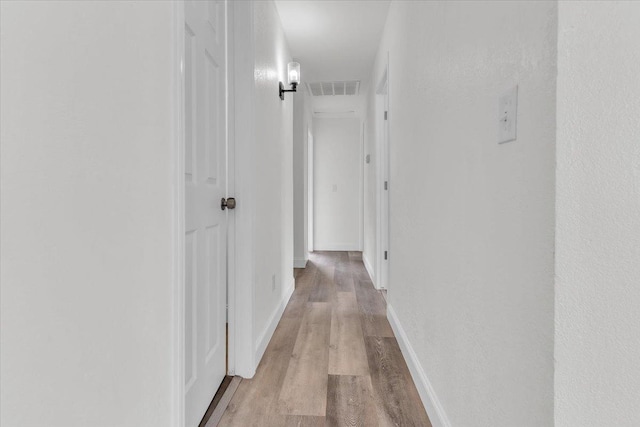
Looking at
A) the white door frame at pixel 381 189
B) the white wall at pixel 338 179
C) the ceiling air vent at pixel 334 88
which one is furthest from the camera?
the white wall at pixel 338 179

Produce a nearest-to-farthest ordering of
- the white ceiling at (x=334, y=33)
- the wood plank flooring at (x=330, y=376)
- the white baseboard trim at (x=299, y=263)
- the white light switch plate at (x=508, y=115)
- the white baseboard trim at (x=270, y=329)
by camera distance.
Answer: the white light switch plate at (x=508, y=115) → the wood plank flooring at (x=330, y=376) → the white baseboard trim at (x=270, y=329) → the white ceiling at (x=334, y=33) → the white baseboard trim at (x=299, y=263)

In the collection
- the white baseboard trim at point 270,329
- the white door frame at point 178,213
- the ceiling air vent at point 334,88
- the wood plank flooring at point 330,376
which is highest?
the ceiling air vent at point 334,88

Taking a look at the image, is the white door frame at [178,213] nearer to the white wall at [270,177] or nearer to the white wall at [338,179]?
the white wall at [270,177]

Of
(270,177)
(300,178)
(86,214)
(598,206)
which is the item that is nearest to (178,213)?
(86,214)

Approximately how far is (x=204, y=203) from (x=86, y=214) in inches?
30.2

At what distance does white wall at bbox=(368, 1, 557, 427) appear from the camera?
2.46 feet

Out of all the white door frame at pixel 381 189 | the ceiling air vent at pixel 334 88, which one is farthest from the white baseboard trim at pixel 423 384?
the ceiling air vent at pixel 334 88

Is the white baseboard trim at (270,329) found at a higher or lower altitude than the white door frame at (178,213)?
lower

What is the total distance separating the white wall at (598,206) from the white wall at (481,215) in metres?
0.03

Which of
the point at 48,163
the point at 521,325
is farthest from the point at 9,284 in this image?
the point at 521,325

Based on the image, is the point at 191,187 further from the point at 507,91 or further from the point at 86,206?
the point at 507,91

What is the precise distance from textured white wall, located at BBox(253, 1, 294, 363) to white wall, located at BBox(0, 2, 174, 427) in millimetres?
1006

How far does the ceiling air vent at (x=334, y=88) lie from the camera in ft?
15.1

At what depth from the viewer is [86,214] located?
28.7 inches
